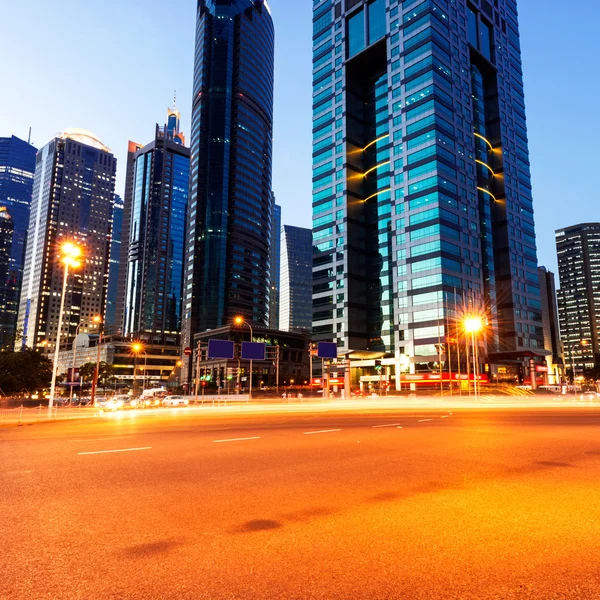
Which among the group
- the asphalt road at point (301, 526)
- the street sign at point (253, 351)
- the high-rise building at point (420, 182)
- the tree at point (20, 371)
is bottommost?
the asphalt road at point (301, 526)

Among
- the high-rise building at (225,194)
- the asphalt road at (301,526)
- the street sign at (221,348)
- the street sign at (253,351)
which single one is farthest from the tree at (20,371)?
the high-rise building at (225,194)

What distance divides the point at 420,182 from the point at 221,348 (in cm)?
6401

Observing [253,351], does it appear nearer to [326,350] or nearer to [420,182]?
[326,350]

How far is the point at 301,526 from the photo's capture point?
18.6 ft

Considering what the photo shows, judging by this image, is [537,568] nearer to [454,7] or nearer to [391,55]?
[391,55]

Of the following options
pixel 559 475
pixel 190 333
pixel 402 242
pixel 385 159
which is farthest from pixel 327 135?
pixel 559 475

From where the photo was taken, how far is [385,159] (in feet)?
385

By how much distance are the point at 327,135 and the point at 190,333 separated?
294 ft

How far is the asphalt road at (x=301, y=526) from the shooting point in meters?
4.04

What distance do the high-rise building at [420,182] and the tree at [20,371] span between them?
212 ft

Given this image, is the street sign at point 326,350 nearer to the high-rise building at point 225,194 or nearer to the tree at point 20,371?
the tree at point 20,371

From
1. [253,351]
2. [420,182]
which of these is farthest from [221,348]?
[420,182]

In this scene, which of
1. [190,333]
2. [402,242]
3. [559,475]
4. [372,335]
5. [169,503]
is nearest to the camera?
[169,503]

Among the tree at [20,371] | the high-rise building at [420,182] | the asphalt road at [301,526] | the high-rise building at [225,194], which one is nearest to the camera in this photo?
the asphalt road at [301,526]
